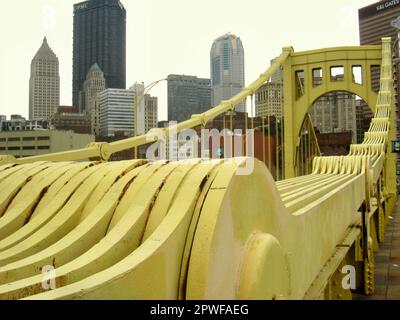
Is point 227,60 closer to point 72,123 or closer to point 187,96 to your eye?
point 187,96

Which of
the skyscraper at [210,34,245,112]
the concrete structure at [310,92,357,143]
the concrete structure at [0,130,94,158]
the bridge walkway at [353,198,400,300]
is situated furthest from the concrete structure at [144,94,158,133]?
the concrete structure at [310,92,357,143]

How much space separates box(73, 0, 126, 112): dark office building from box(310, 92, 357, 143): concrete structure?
36.9 m

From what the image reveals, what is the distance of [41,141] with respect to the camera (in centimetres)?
3634

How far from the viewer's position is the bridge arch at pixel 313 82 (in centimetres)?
2100

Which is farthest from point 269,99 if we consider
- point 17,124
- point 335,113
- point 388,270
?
point 335,113

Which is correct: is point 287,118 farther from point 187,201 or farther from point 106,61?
point 106,61

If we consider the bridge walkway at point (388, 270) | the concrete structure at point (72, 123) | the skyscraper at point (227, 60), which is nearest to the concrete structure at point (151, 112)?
the bridge walkway at point (388, 270)

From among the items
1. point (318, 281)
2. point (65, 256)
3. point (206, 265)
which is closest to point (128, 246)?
point (65, 256)

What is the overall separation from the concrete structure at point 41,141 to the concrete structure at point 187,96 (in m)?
8.47

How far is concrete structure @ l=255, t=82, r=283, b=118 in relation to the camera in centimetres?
1762

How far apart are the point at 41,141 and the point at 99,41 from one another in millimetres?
62686

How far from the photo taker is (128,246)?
5.95 feet

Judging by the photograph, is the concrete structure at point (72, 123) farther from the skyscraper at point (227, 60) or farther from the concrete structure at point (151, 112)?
the concrete structure at point (151, 112)
